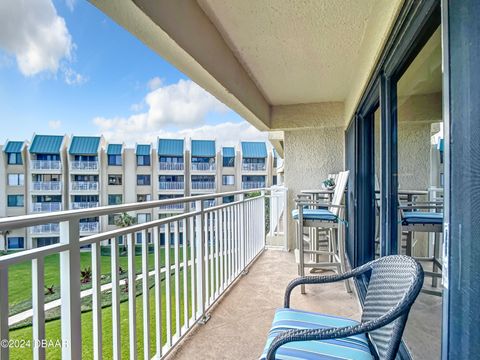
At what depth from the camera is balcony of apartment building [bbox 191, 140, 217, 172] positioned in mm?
18514

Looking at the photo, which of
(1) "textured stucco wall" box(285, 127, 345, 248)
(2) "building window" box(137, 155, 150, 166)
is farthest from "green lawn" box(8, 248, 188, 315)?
(2) "building window" box(137, 155, 150, 166)

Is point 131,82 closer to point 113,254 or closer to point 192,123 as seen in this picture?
point 192,123

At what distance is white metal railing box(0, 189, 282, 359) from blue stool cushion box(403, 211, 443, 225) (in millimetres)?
1367

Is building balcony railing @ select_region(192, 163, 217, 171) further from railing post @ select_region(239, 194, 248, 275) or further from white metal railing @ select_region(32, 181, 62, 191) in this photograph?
railing post @ select_region(239, 194, 248, 275)

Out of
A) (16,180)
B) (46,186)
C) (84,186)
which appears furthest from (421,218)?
(84,186)

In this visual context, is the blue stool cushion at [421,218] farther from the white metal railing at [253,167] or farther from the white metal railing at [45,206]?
the white metal railing at [253,167]

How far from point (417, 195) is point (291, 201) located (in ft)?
12.2

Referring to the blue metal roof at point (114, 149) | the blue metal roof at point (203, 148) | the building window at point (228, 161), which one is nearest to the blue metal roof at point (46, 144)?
the blue metal roof at point (114, 149)

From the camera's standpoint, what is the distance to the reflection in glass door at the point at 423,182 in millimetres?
1054

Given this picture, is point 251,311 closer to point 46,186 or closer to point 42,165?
point 46,186

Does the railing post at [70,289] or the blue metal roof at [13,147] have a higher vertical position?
the blue metal roof at [13,147]

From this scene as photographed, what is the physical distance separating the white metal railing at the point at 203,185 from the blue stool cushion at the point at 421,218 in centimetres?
1669

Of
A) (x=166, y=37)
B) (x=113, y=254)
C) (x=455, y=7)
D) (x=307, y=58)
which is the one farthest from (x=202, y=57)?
(x=455, y=7)

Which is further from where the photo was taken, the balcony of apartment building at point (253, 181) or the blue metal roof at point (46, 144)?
the balcony of apartment building at point (253, 181)
